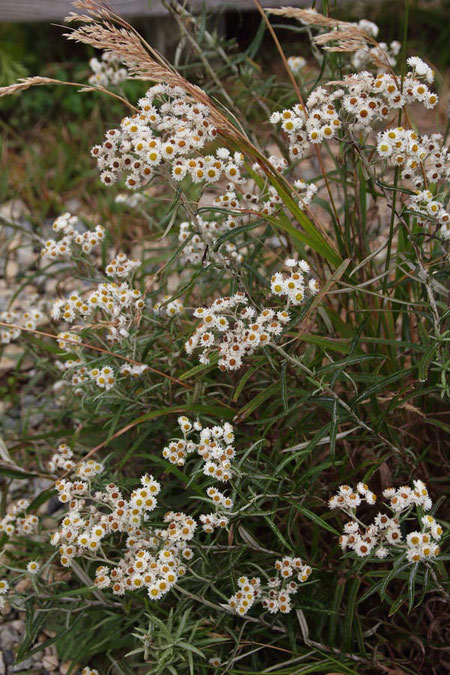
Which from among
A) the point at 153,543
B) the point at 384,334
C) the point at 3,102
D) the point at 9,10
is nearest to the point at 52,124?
the point at 3,102

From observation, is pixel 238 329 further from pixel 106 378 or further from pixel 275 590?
pixel 275 590

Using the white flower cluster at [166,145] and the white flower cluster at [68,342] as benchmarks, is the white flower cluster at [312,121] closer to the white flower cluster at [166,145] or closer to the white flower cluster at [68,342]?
the white flower cluster at [166,145]

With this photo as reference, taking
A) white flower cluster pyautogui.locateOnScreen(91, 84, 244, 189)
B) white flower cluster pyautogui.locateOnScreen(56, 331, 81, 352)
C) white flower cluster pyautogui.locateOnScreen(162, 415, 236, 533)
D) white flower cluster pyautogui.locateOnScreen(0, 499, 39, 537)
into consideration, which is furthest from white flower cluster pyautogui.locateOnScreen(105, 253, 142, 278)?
white flower cluster pyautogui.locateOnScreen(0, 499, 39, 537)

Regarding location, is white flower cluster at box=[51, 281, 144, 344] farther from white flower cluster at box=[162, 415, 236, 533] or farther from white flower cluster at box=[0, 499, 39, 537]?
white flower cluster at box=[0, 499, 39, 537]

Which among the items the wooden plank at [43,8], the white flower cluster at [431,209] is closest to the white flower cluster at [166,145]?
the white flower cluster at [431,209]

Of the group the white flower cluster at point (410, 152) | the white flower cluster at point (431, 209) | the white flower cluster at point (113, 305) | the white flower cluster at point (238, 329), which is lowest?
the white flower cluster at point (113, 305)

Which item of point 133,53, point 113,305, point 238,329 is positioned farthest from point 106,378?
point 133,53

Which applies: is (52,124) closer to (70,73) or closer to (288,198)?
(70,73)
